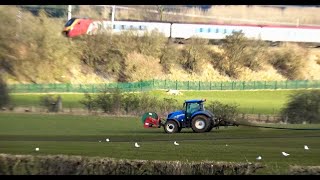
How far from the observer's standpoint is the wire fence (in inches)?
552

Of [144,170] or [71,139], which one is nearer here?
[144,170]

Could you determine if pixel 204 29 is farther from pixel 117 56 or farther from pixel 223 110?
pixel 117 56

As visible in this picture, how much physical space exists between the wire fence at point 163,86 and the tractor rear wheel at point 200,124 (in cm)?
90

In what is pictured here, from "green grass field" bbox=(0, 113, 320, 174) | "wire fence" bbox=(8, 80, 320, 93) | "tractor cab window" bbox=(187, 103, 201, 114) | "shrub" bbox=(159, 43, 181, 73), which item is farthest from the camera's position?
"shrub" bbox=(159, 43, 181, 73)

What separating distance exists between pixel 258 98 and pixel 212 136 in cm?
374

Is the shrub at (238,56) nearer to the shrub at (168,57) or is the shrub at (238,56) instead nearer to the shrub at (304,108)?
the shrub at (168,57)

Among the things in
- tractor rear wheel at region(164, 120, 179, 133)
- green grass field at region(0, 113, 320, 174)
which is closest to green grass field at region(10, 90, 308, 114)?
green grass field at region(0, 113, 320, 174)

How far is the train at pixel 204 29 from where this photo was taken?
1662 centimetres

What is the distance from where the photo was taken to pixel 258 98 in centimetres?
1662

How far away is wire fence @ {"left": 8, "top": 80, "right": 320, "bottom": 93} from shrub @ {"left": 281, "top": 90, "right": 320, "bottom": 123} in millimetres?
307

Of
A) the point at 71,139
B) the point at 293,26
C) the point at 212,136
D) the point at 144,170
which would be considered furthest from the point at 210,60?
the point at 144,170

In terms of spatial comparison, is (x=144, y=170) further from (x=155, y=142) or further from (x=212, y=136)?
(x=212, y=136)

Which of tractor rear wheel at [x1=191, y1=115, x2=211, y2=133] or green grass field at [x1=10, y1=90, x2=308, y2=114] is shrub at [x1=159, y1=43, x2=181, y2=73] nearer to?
green grass field at [x1=10, y1=90, x2=308, y2=114]

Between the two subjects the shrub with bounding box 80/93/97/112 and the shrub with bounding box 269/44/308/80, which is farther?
the shrub with bounding box 80/93/97/112
